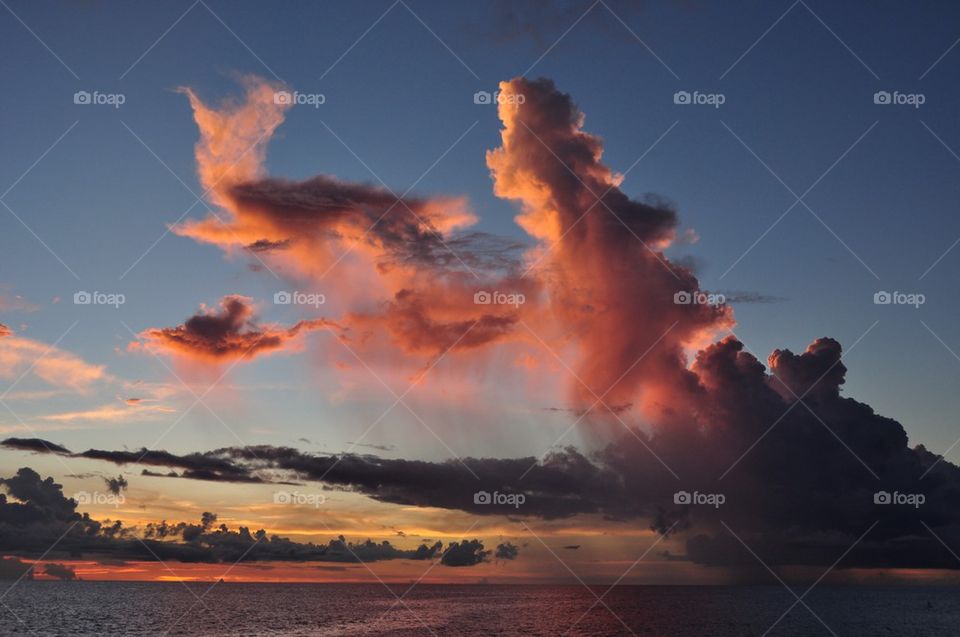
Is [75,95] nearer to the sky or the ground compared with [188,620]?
nearer to the sky

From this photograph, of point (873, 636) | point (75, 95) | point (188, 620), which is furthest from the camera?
point (188, 620)

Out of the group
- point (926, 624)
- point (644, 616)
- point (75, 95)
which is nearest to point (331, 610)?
point (644, 616)

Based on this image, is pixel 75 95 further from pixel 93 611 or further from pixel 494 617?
pixel 93 611

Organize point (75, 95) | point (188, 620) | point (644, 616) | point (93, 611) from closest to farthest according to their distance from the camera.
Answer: point (75, 95)
point (188, 620)
point (644, 616)
point (93, 611)

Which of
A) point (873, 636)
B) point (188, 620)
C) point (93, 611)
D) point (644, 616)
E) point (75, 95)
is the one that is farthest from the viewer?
point (93, 611)

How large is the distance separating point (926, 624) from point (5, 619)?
17917 centimetres

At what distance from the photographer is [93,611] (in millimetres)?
186375

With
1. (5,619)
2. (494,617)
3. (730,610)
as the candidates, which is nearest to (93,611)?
(5,619)

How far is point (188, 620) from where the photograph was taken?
158250 mm

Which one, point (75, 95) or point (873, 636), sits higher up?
point (75, 95)

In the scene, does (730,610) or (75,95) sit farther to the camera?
(730,610)

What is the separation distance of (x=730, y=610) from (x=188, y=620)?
4752 inches

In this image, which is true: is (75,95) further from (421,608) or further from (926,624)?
(926,624)

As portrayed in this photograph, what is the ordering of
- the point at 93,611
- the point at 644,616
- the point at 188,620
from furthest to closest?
the point at 93,611
the point at 644,616
the point at 188,620
